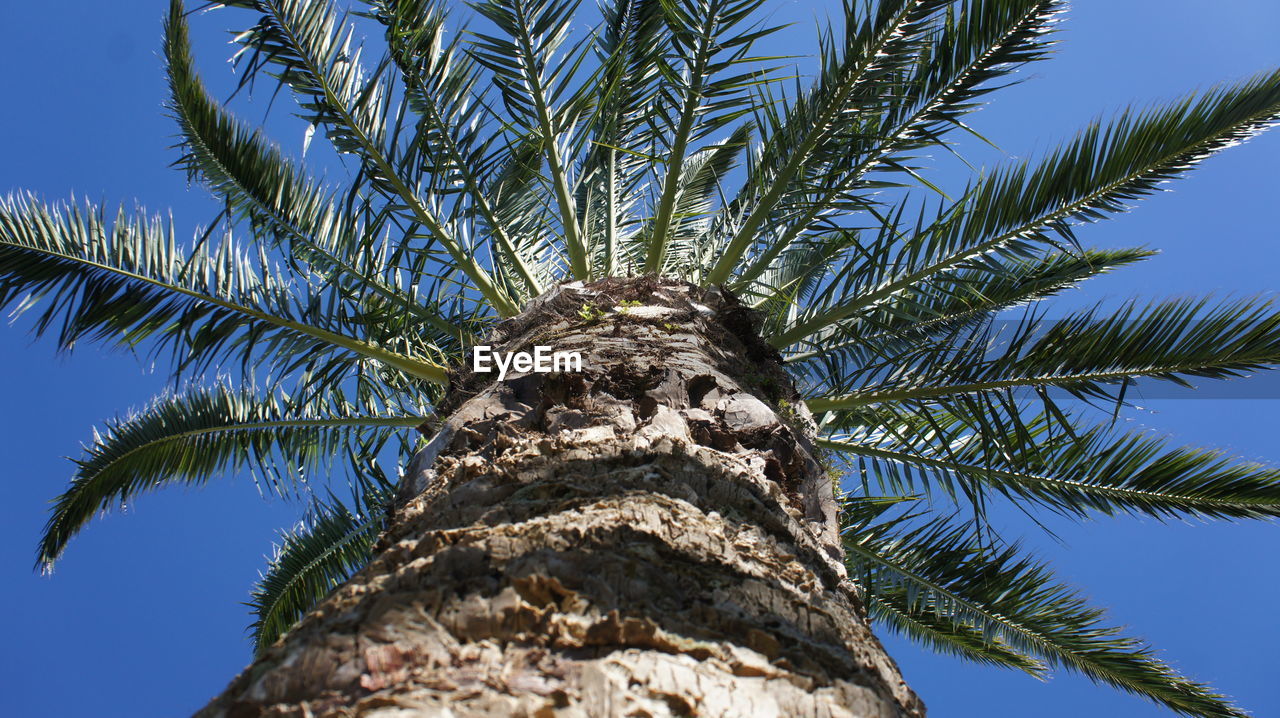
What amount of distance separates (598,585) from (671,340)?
5.68 feet

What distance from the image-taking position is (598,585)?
1.27 m

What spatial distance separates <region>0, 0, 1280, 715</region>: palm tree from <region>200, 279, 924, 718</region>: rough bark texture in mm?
12

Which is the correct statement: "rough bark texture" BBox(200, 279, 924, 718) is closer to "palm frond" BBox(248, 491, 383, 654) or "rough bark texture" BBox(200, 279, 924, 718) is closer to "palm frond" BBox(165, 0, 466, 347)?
"palm frond" BBox(165, 0, 466, 347)

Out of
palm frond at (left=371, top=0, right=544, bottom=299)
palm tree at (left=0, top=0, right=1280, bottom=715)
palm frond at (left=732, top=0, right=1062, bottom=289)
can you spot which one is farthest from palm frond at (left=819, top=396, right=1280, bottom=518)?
palm frond at (left=371, top=0, right=544, bottom=299)

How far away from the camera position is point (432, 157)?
4.50 m

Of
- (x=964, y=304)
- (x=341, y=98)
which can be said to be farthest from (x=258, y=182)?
(x=964, y=304)

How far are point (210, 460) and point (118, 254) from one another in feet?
5.17

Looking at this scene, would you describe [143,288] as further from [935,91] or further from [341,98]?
[935,91]

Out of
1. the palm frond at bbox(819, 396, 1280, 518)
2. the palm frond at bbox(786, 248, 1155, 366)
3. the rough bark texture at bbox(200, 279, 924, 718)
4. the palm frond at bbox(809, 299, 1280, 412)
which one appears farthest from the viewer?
the palm frond at bbox(786, 248, 1155, 366)

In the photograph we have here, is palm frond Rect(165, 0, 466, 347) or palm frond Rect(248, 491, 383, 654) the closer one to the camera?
palm frond Rect(165, 0, 466, 347)

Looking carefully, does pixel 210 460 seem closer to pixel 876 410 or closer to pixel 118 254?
pixel 118 254

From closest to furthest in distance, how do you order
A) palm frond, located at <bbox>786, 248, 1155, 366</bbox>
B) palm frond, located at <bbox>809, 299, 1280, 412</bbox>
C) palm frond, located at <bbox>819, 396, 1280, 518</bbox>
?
palm frond, located at <bbox>809, 299, 1280, 412</bbox> → palm frond, located at <bbox>819, 396, 1280, 518</bbox> → palm frond, located at <bbox>786, 248, 1155, 366</bbox>

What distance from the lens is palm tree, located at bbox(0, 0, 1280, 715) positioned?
1688 mm

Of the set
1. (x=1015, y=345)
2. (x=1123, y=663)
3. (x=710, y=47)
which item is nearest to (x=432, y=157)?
(x=710, y=47)
